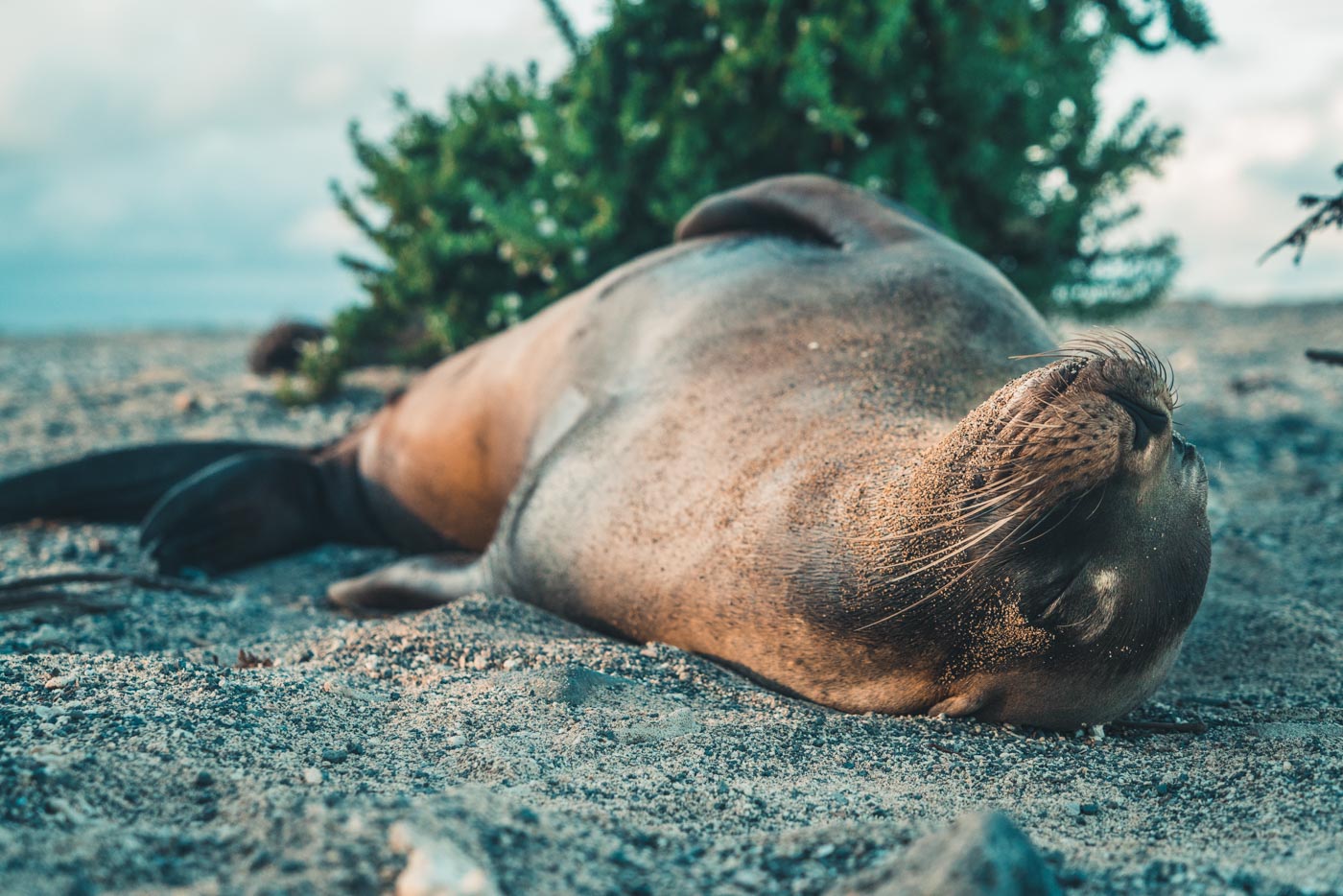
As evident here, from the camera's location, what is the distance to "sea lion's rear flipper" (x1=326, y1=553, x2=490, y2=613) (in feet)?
12.2

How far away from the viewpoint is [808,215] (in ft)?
13.1

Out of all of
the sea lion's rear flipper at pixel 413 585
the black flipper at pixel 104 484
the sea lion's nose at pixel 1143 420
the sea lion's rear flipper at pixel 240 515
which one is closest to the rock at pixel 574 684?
the sea lion's rear flipper at pixel 413 585

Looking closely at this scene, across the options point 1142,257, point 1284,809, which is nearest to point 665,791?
point 1284,809

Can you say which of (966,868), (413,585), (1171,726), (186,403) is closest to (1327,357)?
(1171,726)

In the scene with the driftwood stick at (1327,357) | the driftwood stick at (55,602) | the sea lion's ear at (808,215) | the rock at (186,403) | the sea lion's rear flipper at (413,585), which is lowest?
the sea lion's rear flipper at (413,585)

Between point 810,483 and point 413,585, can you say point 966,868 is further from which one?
point 413,585

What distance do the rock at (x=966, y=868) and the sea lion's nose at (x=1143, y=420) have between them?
2.65 ft

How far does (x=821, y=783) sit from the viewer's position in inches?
85.4

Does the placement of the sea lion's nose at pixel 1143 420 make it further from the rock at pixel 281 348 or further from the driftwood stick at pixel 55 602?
the rock at pixel 281 348

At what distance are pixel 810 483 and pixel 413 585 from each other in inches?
67.3

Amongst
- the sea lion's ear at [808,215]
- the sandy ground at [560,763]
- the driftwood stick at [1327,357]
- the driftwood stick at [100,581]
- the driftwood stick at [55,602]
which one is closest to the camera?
the sandy ground at [560,763]

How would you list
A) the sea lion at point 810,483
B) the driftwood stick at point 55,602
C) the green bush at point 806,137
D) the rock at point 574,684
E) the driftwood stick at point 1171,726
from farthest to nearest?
the green bush at point 806,137 → the driftwood stick at point 55,602 → the driftwood stick at point 1171,726 → the rock at point 574,684 → the sea lion at point 810,483

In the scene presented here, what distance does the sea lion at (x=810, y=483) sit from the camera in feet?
7.25

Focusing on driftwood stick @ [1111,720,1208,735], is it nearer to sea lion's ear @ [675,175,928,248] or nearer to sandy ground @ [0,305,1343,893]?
sandy ground @ [0,305,1343,893]
